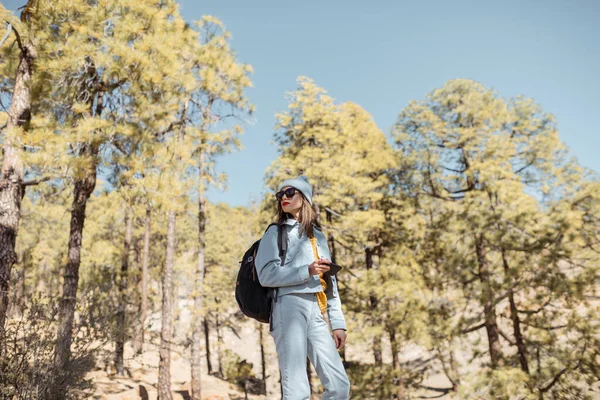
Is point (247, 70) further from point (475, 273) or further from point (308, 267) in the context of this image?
point (308, 267)

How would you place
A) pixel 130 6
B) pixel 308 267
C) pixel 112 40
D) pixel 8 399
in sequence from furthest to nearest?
pixel 130 6
pixel 112 40
pixel 8 399
pixel 308 267

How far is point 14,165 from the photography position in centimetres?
499

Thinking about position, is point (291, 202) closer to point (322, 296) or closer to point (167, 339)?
point (322, 296)

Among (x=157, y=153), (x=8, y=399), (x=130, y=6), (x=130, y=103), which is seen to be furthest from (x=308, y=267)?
(x=130, y=6)

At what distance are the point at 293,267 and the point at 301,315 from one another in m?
0.28

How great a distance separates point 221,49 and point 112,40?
19.5 ft

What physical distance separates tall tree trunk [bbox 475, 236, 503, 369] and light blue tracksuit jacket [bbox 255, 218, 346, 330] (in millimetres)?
7111

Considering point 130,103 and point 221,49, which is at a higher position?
point 221,49

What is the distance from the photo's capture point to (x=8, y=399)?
334cm

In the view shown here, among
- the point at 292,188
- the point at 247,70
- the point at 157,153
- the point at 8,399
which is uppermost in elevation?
the point at 247,70

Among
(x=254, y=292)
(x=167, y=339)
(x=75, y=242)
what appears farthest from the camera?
(x=167, y=339)

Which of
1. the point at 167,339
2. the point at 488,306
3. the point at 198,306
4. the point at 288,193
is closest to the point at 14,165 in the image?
the point at 288,193

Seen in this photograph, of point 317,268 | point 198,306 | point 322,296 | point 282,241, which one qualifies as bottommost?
point 322,296

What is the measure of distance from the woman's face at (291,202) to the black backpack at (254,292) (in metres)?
0.18
